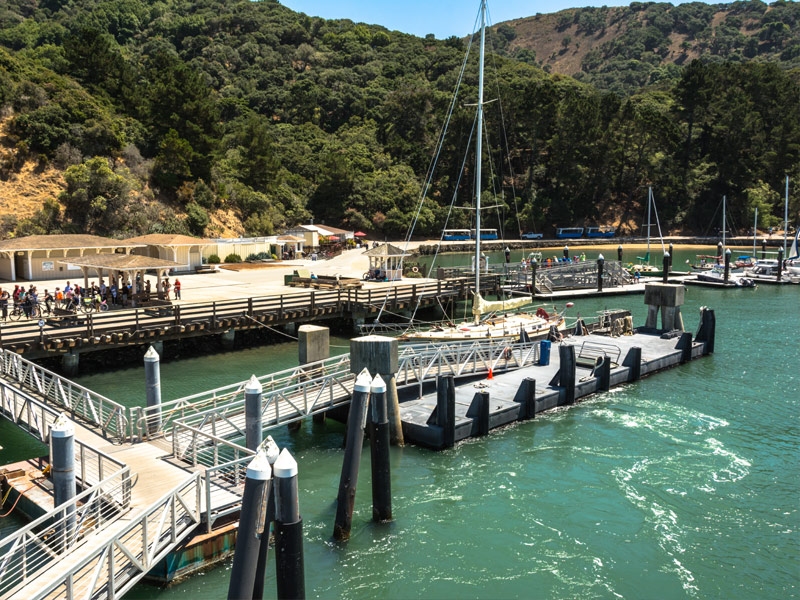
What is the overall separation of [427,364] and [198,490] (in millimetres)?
13825

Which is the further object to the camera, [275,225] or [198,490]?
[275,225]

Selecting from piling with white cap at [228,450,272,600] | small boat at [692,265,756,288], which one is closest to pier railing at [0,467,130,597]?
piling with white cap at [228,450,272,600]

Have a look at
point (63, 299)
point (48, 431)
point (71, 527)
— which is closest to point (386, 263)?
point (63, 299)

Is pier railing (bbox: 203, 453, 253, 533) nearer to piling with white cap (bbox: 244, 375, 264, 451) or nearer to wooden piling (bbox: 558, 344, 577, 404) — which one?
piling with white cap (bbox: 244, 375, 264, 451)

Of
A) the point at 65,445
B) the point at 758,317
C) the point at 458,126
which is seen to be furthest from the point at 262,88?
the point at 65,445

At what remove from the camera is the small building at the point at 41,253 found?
46000mm

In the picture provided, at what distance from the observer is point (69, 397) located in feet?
61.9

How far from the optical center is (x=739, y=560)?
15148 millimetres

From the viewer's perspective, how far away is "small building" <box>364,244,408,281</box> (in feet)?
164

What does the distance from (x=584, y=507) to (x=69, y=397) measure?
15.1m

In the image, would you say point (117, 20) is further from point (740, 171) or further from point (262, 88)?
point (740, 171)

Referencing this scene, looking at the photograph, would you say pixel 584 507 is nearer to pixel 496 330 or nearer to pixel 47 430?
pixel 496 330

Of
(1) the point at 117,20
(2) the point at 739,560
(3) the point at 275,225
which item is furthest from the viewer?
(1) the point at 117,20

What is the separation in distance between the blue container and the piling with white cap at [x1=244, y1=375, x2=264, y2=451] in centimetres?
1601
